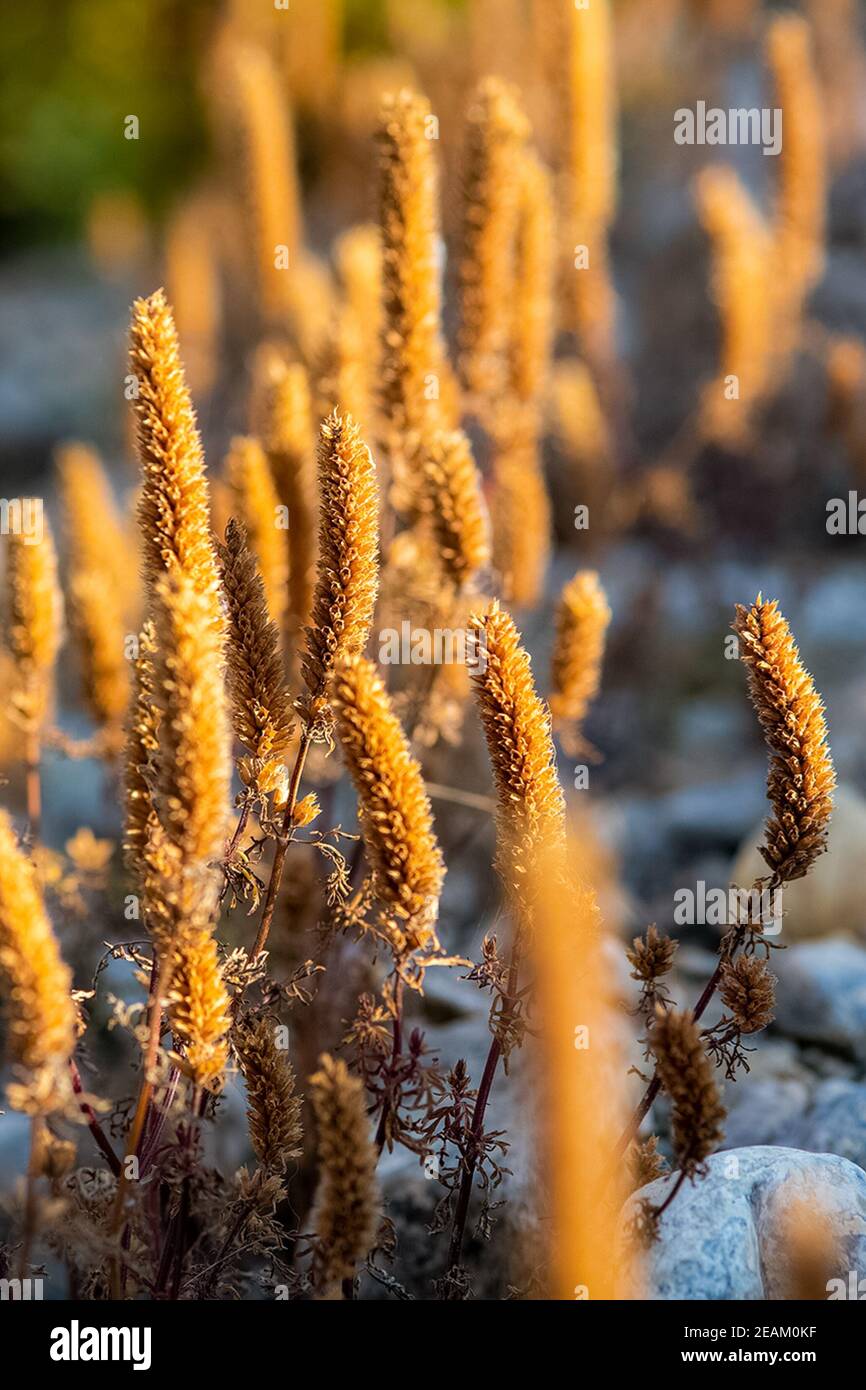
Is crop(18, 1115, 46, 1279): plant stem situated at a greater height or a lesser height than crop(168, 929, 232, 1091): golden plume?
lesser

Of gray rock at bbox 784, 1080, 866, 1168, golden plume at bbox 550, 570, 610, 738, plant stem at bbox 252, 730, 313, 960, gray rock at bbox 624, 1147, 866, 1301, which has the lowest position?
gray rock at bbox 624, 1147, 866, 1301

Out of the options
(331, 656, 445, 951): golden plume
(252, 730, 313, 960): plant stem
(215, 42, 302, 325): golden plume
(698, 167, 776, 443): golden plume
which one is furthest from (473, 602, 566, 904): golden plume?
(698, 167, 776, 443): golden plume

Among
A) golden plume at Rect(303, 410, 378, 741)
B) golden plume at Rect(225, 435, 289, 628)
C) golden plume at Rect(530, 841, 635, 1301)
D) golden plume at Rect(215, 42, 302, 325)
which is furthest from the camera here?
golden plume at Rect(215, 42, 302, 325)

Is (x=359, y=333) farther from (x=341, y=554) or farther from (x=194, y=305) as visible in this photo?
(x=194, y=305)

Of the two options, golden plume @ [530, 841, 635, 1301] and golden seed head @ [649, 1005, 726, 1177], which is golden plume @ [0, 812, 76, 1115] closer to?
golden plume @ [530, 841, 635, 1301]

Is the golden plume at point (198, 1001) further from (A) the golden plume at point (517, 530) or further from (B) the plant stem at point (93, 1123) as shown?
(A) the golden plume at point (517, 530)

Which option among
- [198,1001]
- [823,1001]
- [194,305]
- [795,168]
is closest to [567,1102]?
[198,1001]

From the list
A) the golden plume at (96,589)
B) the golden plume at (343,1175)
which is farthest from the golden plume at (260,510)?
the golden plume at (343,1175)
